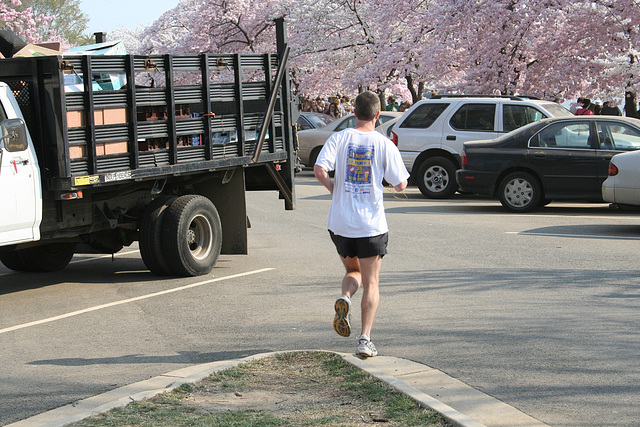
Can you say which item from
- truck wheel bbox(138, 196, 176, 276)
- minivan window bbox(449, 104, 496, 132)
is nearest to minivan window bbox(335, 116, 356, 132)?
minivan window bbox(449, 104, 496, 132)

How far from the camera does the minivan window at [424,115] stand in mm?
17734

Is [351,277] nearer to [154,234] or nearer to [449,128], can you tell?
[154,234]

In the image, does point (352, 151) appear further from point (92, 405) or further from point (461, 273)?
point (461, 273)

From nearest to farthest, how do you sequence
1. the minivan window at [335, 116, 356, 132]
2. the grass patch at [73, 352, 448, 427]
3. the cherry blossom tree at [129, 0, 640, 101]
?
1. the grass patch at [73, 352, 448, 427]
2. the minivan window at [335, 116, 356, 132]
3. the cherry blossom tree at [129, 0, 640, 101]

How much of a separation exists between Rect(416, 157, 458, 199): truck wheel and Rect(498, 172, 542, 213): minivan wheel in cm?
229

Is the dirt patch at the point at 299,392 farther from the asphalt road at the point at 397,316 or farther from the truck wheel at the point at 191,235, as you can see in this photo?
the truck wheel at the point at 191,235

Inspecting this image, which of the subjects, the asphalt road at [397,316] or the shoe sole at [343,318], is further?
the shoe sole at [343,318]

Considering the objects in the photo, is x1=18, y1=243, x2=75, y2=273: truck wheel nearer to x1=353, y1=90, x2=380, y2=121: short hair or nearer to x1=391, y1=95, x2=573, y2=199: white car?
x1=353, y1=90, x2=380, y2=121: short hair

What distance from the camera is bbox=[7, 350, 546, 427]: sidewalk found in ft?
15.3

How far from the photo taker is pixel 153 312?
7.94 metres

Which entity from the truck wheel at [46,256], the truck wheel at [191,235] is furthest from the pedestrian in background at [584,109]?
the truck wheel at [46,256]

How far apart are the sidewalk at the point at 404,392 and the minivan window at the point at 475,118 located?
12.0m

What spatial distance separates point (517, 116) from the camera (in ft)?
56.0

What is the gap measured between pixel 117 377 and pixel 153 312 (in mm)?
2121
